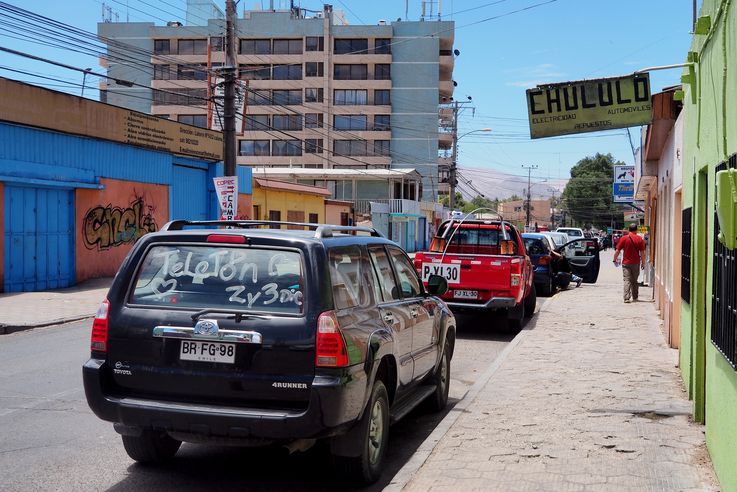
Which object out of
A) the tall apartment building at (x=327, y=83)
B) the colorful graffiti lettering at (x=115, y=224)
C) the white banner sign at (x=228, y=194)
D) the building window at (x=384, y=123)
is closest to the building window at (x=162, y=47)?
the tall apartment building at (x=327, y=83)

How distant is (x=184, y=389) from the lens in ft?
15.8

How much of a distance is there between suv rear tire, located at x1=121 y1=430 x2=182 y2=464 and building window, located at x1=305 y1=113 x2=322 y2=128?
71534 mm

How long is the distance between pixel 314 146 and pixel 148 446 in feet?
233

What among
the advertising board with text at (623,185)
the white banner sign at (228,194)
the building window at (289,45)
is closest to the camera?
the white banner sign at (228,194)

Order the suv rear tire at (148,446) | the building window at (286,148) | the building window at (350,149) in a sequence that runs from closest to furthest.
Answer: the suv rear tire at (148,446)
the building window at (286,148)
the building window at (350,149)

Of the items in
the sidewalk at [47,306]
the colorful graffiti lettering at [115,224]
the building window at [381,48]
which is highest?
the building window at [381,48]

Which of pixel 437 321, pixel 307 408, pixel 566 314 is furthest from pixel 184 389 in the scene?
pixel 566 314

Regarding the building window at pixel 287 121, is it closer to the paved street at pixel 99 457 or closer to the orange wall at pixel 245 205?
the orange wall at pixel 245 205

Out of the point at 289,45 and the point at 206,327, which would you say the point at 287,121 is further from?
the point at 206,327

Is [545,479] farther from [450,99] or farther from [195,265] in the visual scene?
[450,99]

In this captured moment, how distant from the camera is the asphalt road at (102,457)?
524 cm

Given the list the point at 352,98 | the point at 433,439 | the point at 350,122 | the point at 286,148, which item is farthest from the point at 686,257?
the point at 286,148

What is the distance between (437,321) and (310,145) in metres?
69.6

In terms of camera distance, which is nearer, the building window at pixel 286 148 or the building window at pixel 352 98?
the building window at pixel 352 98
